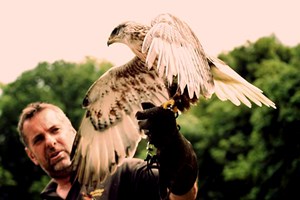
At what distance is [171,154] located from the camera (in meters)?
4.17

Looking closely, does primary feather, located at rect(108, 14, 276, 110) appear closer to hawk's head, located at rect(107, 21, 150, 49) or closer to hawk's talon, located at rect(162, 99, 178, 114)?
hawk's head, located at rect(107, 21, 150, 49)

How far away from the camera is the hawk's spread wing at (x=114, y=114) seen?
5.37m

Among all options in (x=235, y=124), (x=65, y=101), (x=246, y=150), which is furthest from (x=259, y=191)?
(x=65, y=101)

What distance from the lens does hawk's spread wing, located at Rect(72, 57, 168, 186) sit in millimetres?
5367

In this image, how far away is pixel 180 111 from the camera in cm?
482

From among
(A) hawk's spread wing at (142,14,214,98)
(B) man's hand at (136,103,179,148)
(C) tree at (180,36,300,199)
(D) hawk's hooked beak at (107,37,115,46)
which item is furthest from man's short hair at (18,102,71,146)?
(C) tree at (180,36,300,199)

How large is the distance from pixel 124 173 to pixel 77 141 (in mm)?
596

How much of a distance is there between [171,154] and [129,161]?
39.3 inches

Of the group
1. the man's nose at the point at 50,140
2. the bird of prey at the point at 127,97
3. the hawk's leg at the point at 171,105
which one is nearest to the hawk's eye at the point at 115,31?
the bird of prey at the point at 127,97

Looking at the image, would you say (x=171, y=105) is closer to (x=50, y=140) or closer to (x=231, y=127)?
(x=50, y=140)

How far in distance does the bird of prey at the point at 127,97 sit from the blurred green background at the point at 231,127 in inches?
563

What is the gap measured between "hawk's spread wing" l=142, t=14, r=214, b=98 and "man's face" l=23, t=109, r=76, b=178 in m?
1.25

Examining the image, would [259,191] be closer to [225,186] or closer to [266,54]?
[225,186]

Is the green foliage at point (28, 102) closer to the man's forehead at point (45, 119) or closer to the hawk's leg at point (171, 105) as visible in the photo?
the man's forehead at point (45, 119)
